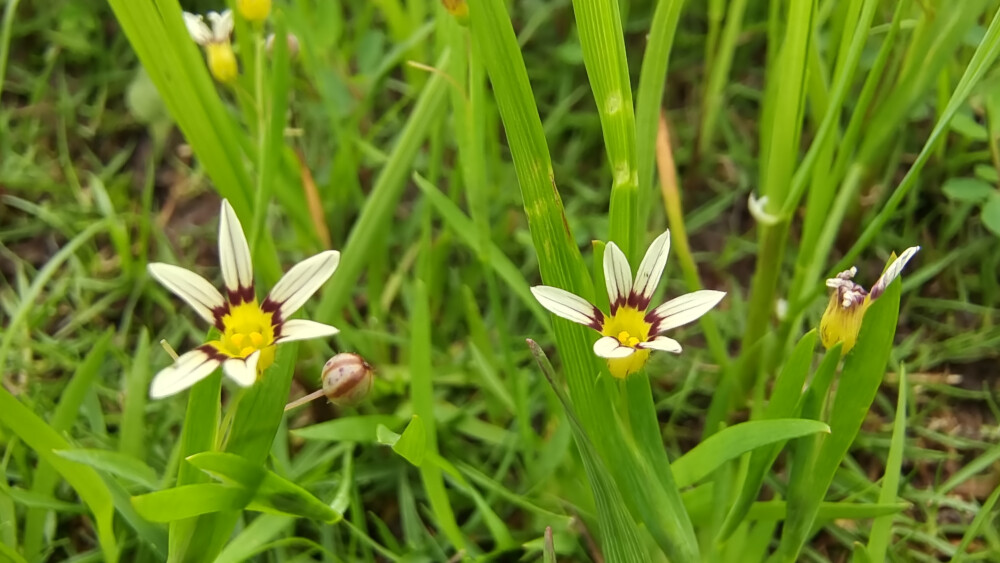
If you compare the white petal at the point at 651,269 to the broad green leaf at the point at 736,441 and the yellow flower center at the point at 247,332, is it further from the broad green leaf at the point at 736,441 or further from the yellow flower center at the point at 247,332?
the yellow flower center at the point at 247,332

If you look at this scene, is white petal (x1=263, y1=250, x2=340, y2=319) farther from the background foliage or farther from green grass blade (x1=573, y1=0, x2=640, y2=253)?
green grass blade (x1=573, y1=0, x2=640, y2=253)

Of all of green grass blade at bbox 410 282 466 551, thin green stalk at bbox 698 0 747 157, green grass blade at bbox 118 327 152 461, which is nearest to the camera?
green grass blade at bbox 410 282 466 551

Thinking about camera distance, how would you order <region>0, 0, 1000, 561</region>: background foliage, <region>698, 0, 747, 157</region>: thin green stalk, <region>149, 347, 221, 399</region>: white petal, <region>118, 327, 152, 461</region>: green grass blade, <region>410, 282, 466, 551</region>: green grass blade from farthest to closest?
<region>698, 0, 747, 157</region>: thin green stalk
<region>118, 327, 152, 461</region>: green grass blade
<region>410, 282, 466, 551</region>: green grass blade
<region>0, 0, 1000, 561</region>: background foliage
<region>149, 347, 221, 399</region>: white petal

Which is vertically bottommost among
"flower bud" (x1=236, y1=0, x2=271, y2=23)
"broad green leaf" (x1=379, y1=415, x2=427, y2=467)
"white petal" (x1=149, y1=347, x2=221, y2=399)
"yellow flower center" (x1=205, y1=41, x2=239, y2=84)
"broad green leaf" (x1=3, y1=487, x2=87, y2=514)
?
"broad green leaf" (x1=3, y1=487, x2=87, y2=514)

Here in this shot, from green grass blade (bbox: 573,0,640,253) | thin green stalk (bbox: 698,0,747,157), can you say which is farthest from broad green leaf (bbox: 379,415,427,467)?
thin green stalk (bbox: 698,0,747,157)

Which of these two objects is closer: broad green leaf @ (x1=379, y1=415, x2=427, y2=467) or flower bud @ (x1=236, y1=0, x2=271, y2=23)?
broad green leaf @ (x1=379, y1=415, x2=427, y2=467)

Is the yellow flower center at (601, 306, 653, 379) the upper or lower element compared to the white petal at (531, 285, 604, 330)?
lower
